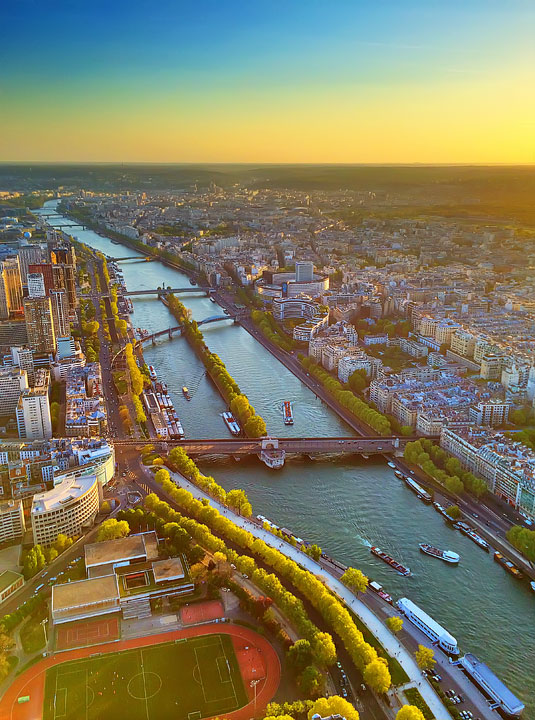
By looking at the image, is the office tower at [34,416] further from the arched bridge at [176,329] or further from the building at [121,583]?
the arched bridge at [176,329]

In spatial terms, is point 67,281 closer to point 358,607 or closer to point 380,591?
point 380,591

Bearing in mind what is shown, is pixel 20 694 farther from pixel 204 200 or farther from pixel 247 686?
pixel 204 200

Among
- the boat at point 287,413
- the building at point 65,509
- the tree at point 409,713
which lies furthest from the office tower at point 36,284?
the tree at point 409,713

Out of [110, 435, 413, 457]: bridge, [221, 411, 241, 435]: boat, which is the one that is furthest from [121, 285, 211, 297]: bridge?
[110, 435, 413, 457]: bridge

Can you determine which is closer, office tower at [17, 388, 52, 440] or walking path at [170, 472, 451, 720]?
walking path at [170, 472, 451, 720]

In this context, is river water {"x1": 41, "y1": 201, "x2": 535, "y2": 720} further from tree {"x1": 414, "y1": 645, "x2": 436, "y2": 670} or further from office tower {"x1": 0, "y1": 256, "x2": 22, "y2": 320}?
office tower {"x1": 0, "y1": 256, "x2": 22, "y2": 320}

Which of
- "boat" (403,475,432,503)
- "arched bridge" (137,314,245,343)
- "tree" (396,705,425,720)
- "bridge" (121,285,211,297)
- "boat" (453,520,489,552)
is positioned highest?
"bridge" (121,285,211,297)
